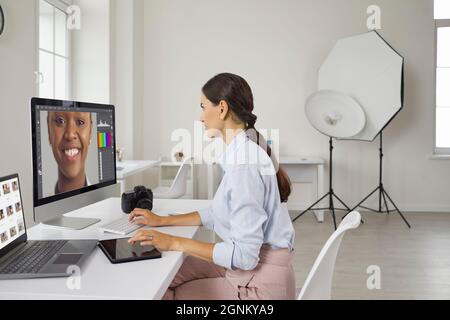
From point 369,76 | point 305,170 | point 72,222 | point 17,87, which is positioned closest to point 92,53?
point 17,87

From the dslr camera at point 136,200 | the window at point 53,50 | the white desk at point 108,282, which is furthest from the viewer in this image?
the window at point 53,50

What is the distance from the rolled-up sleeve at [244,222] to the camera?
117 centimetres

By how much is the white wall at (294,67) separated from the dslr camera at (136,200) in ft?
11.6

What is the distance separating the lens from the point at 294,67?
201 inches

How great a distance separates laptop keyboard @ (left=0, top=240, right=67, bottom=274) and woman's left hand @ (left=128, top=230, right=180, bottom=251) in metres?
0.22

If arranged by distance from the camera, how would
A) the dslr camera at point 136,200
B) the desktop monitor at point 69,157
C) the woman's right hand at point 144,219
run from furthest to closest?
the dslr camera at point 136,200, the woman's right hand at point 144,219, the desktop monitor at point 69,157

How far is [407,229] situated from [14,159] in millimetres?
3599

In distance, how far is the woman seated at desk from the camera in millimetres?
1180

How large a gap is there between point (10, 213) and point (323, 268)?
0.87 m

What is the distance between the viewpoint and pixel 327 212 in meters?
5.01

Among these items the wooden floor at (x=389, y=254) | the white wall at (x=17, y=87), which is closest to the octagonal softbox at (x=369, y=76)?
the wooden floor at (x=389, y=254)

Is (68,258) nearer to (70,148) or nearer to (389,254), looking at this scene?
(70,148)

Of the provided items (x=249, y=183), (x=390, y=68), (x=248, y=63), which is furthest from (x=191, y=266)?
(x=248, y=63)

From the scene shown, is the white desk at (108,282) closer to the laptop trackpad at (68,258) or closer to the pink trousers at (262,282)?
the laptop trackpad at (68,258)
